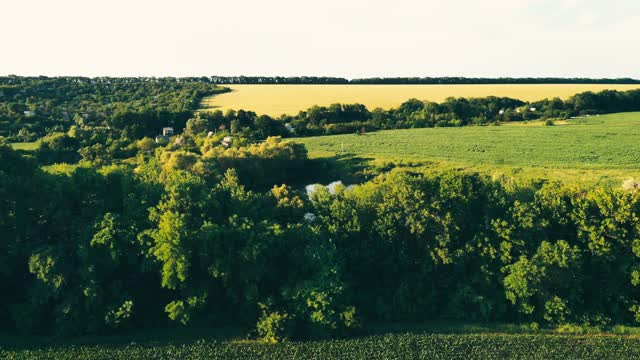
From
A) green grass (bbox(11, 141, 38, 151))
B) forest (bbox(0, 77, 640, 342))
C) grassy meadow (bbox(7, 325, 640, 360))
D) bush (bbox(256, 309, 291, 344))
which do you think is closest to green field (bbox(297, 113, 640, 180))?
forest (bbox(0, 77, 640, 342))

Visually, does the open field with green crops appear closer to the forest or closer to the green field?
the forest

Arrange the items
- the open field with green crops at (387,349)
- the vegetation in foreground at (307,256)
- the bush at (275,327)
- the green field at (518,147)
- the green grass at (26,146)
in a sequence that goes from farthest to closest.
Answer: the green grass at (26,146) → the green field at (518,147) → the vegetation in foreground at (307,256) → the bush at (275,327) → the open field with green crops at (387,349)

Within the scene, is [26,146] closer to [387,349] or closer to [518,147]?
[387,349]

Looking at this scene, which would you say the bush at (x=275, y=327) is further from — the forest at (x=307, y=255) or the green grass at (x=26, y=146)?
the green grass at (x=26, y=146)

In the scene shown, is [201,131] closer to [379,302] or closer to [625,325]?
[379,302]

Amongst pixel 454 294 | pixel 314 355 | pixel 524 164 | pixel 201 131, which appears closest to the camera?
pixel 314 355

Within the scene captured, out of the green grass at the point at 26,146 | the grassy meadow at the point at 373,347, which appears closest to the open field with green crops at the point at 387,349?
the grassy meadow at the point at 373,347

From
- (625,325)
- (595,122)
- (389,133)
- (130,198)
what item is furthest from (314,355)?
(595,122)
